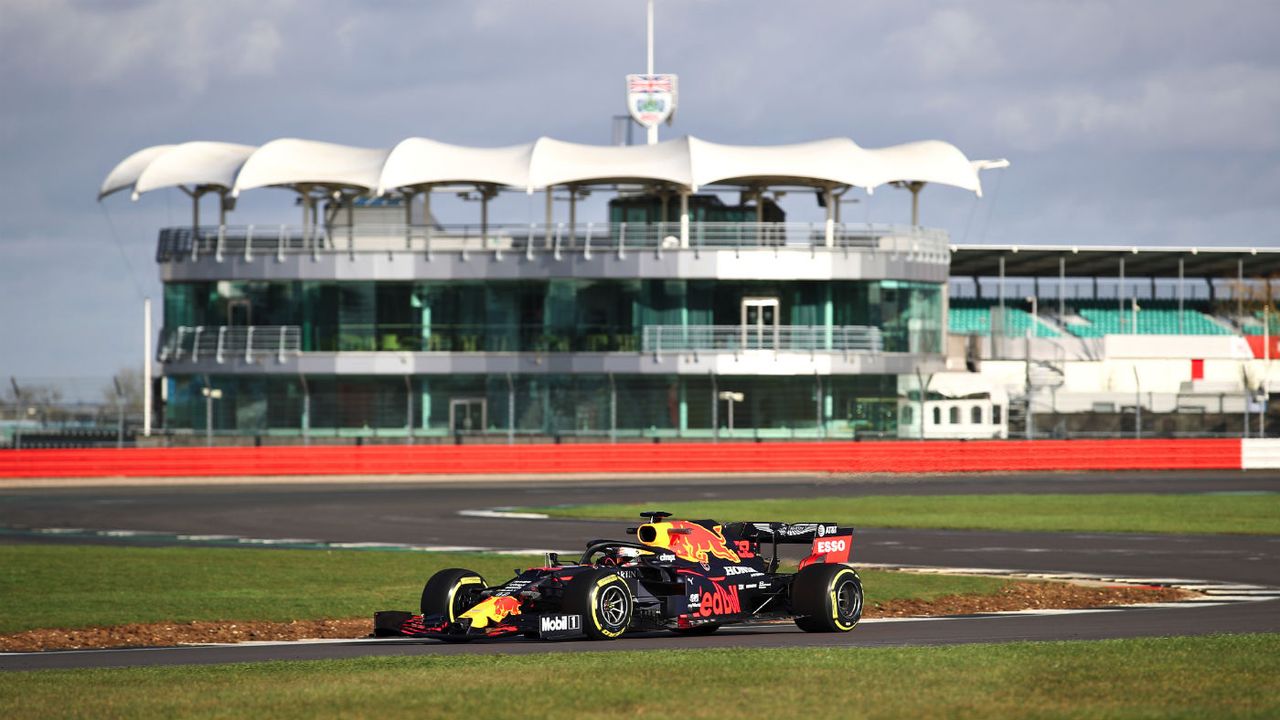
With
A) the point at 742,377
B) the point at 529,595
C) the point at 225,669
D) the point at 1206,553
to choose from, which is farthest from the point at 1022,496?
the point at 225,669

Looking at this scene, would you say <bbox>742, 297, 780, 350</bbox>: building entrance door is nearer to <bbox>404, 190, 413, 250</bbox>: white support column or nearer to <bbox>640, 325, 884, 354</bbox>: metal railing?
<bbox>640, 325, 884, 354</bbox>: metal railing

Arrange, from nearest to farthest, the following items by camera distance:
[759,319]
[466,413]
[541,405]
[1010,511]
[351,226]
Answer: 1. [1010,511]
2. [541,405]
3. [466,413]
4. [759,319]
5. [351,226]

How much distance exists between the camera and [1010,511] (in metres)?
38.5

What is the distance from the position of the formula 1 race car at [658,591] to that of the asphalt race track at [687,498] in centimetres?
24

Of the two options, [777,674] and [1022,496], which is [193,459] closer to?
[1022,496]

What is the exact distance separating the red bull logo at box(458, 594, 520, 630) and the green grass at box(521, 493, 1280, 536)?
19491 millimetres

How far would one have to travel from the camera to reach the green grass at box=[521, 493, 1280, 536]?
3422 centimetres

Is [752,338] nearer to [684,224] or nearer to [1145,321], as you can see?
[684,224]

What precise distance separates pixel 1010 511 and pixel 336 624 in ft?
73.9

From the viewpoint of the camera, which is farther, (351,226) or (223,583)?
(351,226)

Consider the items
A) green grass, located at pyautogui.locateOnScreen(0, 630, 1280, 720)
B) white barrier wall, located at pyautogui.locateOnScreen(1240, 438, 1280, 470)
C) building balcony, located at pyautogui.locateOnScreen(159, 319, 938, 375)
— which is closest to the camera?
green grass, located at pyautogui.locateOnScreen(0, 630, 1280, 720)

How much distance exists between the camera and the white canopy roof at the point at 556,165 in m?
69.4

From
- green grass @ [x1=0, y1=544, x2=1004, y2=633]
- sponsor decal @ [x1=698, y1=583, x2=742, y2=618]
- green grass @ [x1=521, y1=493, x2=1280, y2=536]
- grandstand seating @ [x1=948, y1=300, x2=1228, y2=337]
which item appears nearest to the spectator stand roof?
grandstand seating @ [x1=948, y1=300, x2=1228, y2=337]

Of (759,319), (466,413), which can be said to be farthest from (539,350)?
(759,319)
